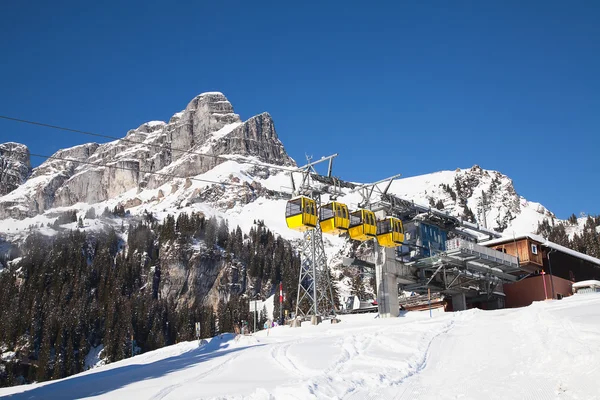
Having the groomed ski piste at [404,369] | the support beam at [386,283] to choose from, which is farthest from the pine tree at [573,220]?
the groomed ski piste at [404,369]

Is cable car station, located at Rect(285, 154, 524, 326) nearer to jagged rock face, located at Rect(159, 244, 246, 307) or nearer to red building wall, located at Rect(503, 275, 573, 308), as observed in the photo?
red building wall, located at Rect(503, 275, 573, 308)

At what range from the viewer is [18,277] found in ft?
440

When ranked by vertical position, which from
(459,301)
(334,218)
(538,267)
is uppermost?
(334,218)

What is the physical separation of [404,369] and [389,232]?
84.9ft

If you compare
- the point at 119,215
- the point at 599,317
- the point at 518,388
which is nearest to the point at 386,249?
the point at 599,317

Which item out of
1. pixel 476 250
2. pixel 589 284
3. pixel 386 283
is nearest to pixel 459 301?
pixel 476 250

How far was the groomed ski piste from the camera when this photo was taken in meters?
12.6

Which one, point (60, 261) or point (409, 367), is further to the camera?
point (60, 261)

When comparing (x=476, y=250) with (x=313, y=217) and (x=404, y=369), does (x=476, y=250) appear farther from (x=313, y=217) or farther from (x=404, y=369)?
(x=404, y=369)

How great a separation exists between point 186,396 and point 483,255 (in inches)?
1514

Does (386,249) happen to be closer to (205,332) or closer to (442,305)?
(442,305)

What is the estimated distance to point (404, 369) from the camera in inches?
603

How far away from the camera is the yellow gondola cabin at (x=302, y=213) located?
37.3 m

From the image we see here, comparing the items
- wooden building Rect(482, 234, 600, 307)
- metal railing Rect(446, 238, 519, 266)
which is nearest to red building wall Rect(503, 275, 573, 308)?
wooden building Rect(482, 234, 600, 307)
